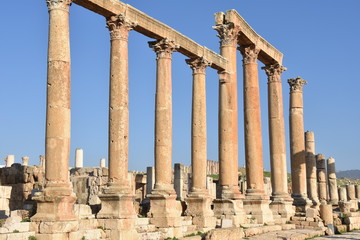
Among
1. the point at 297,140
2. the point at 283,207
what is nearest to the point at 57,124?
the point at 283,207

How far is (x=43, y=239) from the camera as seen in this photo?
596 inches

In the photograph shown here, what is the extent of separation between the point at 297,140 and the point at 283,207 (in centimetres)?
600

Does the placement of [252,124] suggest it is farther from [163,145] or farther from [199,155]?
[163,145]

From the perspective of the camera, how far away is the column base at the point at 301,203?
1237 inches

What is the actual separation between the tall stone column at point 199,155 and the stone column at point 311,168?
42.5ft

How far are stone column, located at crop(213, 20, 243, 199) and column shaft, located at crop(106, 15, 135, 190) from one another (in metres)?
7.47

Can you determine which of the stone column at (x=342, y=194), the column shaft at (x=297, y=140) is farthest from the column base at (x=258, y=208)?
the stone column at (x=342, y=194)

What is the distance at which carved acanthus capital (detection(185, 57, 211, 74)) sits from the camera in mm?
24578

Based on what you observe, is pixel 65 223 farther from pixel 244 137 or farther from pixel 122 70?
pixel 244 137

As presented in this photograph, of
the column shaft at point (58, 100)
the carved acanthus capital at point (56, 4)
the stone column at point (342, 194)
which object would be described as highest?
the carved acanthus capital at point (56, 4)

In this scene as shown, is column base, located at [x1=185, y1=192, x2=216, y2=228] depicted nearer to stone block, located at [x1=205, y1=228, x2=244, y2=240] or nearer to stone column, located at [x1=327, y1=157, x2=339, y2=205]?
stone block, located at [x1=205, y1=228, x2=244, y2=240]

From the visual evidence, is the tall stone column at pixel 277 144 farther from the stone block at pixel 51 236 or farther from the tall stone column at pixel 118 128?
the stone block at pixel 51 236

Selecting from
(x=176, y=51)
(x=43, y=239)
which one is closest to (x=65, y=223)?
(x=43, y=239)

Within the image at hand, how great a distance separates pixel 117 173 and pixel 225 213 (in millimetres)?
7300
